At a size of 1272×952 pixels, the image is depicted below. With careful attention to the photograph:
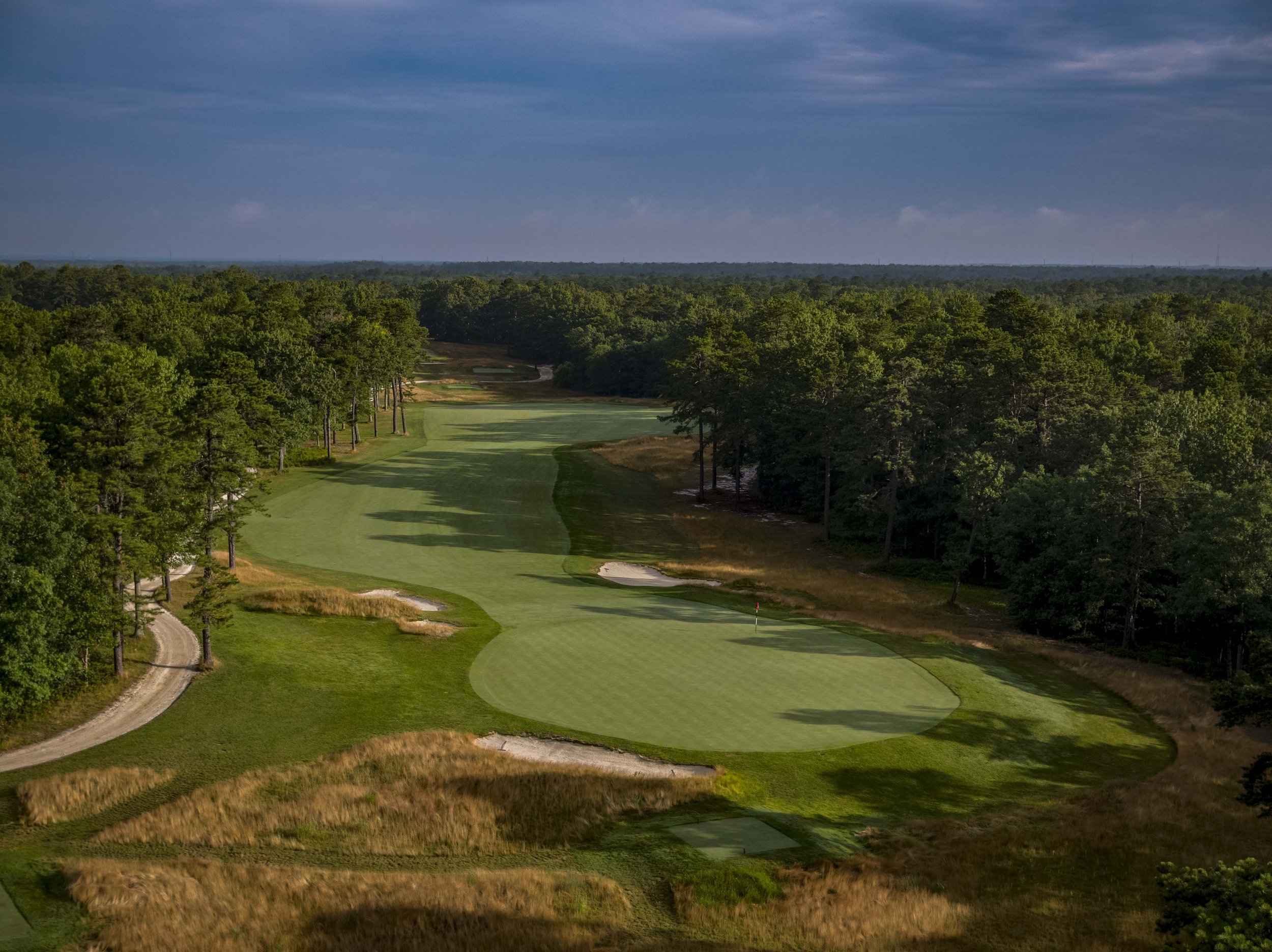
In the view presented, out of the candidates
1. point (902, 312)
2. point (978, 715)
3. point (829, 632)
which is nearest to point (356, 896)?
point (978, 715)

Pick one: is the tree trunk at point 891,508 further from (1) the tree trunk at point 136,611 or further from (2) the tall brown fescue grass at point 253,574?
(1) the tree trunk at point 136,611

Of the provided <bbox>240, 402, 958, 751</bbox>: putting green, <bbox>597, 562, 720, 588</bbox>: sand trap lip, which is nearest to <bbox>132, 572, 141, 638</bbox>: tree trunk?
<bbox>240, 402, 958, 751</bbox>: putting green

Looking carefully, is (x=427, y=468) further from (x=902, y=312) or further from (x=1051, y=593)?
(x=902, y=312)

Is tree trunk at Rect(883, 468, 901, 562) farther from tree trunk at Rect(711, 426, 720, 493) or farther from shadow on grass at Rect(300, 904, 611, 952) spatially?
shadow on grass at Rect(300, 904, 611, 952)

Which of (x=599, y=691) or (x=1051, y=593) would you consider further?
(x=1051, y=593)

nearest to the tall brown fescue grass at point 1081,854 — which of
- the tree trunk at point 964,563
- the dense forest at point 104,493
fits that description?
the tree trunk at point 964,563
